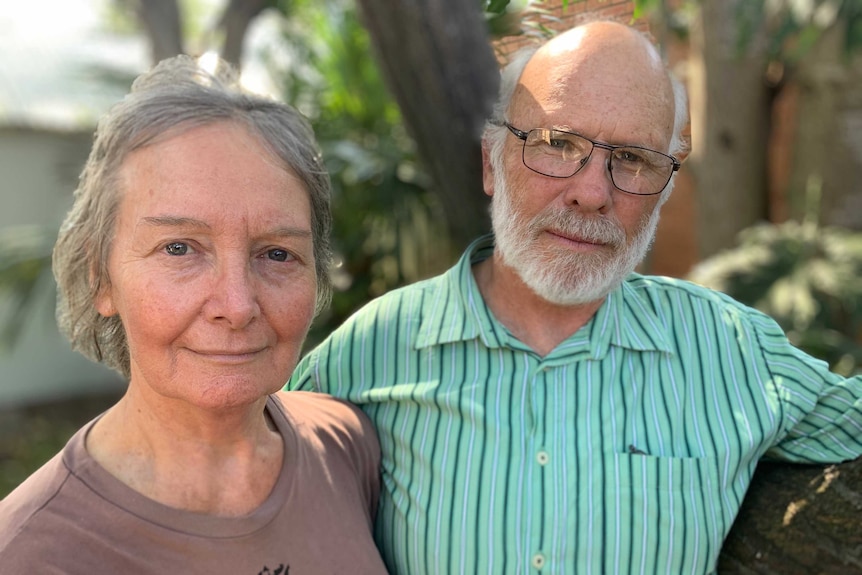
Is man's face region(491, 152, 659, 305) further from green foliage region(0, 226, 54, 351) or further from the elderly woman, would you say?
green foliage region(0, 226, 54, 351)

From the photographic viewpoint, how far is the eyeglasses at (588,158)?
1.67 meters

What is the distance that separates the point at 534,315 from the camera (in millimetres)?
1815

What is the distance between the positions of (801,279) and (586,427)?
3.31 meters

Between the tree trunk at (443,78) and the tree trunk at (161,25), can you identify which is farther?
the tree trunk at (161,25)

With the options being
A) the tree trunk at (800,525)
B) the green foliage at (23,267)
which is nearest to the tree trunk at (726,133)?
the green foliage at (23,267)

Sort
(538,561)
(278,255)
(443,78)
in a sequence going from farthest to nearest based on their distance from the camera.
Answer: (443,78) → (538,561) → (278,255)

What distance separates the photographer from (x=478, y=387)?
5.57ft

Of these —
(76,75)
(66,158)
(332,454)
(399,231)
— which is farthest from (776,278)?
(66,158)

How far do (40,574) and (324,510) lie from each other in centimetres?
48

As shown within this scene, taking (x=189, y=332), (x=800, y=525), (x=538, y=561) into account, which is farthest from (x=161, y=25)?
(x=800, y=525)

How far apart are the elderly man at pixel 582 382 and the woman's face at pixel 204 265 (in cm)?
49

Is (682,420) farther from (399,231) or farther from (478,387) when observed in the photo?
(399,231)

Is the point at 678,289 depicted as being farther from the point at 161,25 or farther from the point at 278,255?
the point at 161,25

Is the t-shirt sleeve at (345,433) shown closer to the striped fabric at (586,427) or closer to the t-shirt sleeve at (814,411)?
the striped fabric at (586,427)
